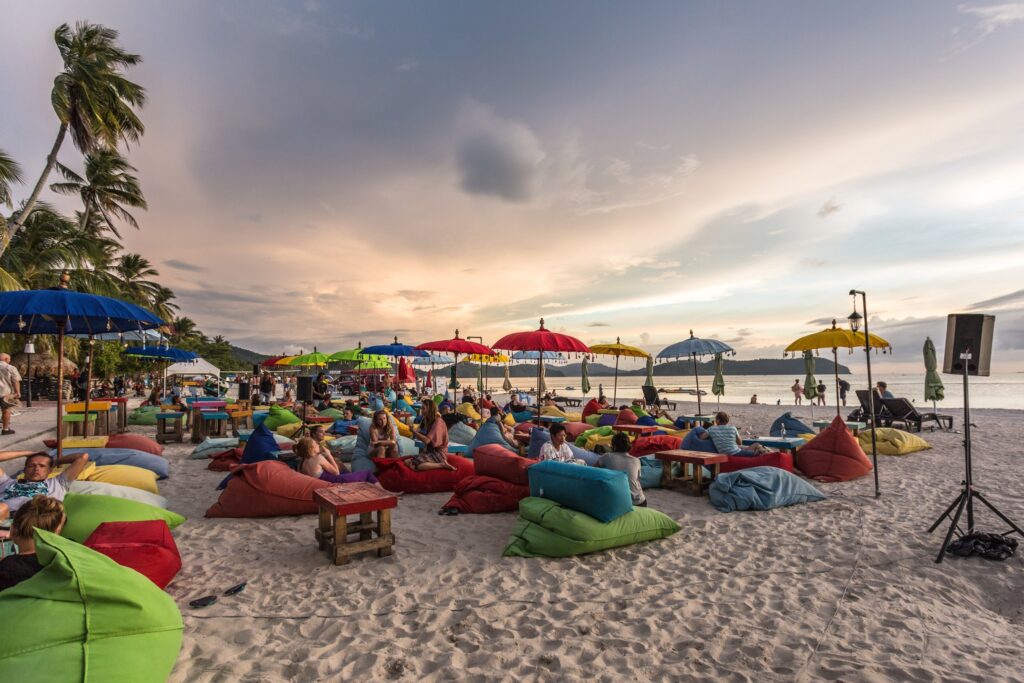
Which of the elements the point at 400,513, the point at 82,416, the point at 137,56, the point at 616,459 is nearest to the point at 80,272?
the point at 137,56

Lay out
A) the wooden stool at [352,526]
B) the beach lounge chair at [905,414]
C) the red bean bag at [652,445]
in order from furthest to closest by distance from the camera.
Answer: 1. the beach lounge chair at [905,414]
2. the red bean bag at [652,445]
3. the wooden stool at [352,526]

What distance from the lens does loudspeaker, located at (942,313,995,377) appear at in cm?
445

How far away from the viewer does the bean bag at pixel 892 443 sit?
29.9ft

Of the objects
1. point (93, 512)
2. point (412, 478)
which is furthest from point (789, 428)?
point (93, 512)

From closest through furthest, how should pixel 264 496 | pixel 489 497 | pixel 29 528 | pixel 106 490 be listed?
pixel 29 528
pixel 106 490
pixel 264 496
pixel 489 497

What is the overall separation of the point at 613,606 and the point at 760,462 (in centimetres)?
440

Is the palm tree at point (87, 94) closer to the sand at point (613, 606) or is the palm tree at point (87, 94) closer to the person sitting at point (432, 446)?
the person sitting at point (432, 446)

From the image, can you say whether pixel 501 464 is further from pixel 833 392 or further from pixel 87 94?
pixel 833 392

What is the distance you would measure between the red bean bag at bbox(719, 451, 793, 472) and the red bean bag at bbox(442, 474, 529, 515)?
3099 millimetres

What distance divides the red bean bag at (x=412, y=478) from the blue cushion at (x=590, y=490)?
6.97 feet

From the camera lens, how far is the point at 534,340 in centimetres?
948

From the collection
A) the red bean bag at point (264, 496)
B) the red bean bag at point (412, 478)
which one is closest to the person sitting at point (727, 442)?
the red bean bag at point (412, 478)

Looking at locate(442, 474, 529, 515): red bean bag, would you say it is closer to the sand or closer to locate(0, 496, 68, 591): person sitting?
the sand

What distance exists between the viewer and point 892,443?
924 cm
